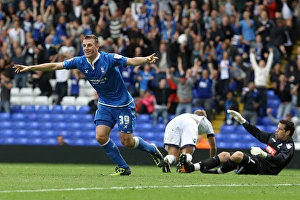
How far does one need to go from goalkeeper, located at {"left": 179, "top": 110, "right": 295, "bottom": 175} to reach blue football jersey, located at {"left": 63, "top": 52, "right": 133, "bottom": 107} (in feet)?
5.34

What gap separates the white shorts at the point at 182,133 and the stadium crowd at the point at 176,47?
8324 mm

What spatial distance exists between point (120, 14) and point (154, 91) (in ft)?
14.9

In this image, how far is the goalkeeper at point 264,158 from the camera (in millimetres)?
14453

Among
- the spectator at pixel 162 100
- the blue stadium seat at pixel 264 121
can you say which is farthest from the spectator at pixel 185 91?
the blue stadium seat at pixel 264 121

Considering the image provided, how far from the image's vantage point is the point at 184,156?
14.4m

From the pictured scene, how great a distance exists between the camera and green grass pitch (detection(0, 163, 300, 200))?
10.3m

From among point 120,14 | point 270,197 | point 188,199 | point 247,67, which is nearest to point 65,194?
point 188,199

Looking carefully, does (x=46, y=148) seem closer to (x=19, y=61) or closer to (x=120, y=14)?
(x=19, y=61)

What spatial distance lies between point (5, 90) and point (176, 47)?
5.92 metres

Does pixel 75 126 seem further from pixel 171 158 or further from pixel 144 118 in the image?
pixel 171 158

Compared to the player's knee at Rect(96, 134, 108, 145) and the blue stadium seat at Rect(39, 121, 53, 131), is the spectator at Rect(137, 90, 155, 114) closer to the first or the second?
the blue stadium seat at Rect(39, 121, 53, 131)

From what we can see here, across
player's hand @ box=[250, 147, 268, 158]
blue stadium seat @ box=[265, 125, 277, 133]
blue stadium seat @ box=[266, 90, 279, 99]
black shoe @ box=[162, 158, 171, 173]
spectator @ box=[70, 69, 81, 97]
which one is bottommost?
black shoe @ box=[162, 158, 171, 173]

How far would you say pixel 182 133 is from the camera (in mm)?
16047

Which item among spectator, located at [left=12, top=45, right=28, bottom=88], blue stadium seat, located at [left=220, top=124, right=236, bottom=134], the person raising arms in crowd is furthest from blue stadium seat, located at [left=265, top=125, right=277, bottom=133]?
the person raising arms in crowd
